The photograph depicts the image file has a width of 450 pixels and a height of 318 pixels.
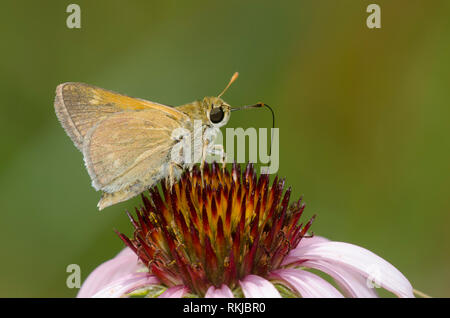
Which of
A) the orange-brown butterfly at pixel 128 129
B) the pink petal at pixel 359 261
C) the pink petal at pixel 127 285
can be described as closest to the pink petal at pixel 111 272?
the pink petal at pixel 127 285

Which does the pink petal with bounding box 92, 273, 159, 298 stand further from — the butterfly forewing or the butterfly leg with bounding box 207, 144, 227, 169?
the butterfly leg with bounding box 207, 144, 227, 169

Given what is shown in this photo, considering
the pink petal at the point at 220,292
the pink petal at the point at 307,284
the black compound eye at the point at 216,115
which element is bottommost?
the pink petal at the point at 220,292

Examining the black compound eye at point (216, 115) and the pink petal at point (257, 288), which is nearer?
the pink petal at point (257, 288)

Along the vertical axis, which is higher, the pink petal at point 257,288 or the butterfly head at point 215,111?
the butterfly head at point 215,111

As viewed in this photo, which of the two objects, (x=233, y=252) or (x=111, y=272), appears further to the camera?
(x=111, y=272)

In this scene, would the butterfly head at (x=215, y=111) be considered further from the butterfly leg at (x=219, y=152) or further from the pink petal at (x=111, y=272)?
the pink petal at (x=111, y=272)

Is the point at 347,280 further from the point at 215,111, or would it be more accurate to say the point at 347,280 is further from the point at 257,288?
the point at 215,111

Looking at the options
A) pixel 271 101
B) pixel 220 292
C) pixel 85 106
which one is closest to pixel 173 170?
pixel 85 106
